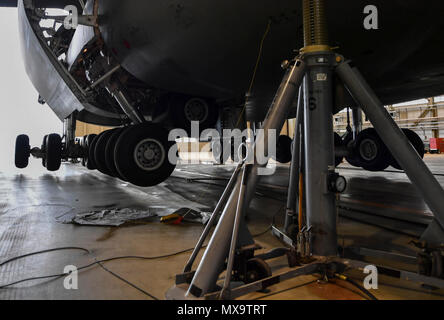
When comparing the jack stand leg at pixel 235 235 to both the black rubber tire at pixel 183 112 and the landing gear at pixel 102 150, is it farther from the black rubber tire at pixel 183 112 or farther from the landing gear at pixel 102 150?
the landing gear at pixel 102 150

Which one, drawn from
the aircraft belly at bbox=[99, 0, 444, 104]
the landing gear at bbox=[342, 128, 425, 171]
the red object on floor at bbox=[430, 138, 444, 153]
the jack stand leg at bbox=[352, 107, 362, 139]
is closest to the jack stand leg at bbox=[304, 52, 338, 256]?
the aircraft belly at bbox=[99, 0, 444, 104]

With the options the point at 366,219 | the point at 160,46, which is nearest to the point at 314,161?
the point at 366,219

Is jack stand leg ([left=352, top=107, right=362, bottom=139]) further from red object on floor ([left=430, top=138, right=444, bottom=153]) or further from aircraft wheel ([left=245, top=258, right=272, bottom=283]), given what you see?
red object on floor ([left=430, top=138, right=444, bottom=153])

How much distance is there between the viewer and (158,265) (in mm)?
1888

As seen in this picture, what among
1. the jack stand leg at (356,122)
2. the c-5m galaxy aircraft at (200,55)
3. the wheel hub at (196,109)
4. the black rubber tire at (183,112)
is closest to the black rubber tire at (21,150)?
the c-5m galaxy aircraft at (200,55)

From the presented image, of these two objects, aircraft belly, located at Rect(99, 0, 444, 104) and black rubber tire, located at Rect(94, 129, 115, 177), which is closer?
aircraft belly, located at Rect(99, 0, 444, 104)

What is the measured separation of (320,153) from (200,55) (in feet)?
5.65

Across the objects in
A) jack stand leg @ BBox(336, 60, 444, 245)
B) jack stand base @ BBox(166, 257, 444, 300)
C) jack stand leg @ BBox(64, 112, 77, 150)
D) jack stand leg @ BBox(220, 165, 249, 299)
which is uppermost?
jack stand leg @ BBox(64, 112, 77, 150)

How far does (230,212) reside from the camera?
1491 mm

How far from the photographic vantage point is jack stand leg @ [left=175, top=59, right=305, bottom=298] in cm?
135

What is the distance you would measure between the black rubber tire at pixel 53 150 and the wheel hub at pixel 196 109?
117 inches

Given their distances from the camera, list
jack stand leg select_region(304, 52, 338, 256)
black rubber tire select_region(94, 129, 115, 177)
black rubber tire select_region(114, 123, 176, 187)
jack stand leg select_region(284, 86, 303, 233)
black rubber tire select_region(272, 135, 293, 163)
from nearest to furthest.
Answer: jack stand leg select_region(304, 52, 338, 256), jack stand leg select_region(284, 86, 303, 233), black rubber tire select_region(114, 123, 176, 187), black rubber tire select_region(94, 129, 115, 177), black rubber tire select_region(272, 135, 293, 163)

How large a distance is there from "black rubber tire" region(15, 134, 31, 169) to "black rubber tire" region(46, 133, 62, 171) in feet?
2.60
